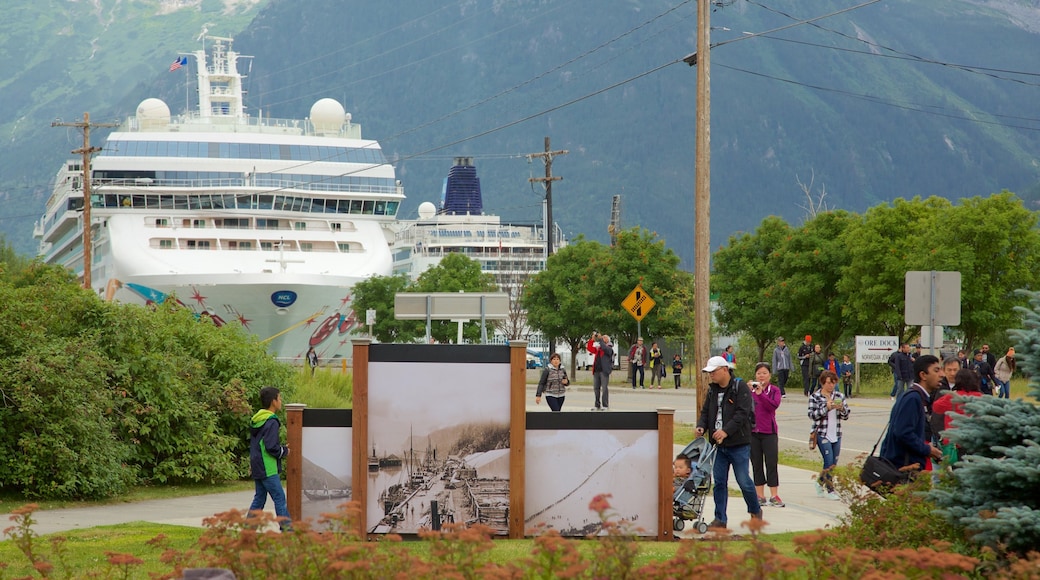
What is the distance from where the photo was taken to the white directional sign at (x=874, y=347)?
114 ft

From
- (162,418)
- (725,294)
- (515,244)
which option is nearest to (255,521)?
(162,418)

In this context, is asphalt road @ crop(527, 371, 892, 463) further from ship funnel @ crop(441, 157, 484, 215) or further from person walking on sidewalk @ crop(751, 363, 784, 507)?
ship funnel @ crop(441, 157, 484, 215)

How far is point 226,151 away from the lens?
199ft

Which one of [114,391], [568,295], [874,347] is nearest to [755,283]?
[568,295]

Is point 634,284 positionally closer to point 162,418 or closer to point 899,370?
point 899,370

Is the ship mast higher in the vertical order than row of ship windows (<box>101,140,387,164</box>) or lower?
higher

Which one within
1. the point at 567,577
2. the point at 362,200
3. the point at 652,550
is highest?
the point at 362,200

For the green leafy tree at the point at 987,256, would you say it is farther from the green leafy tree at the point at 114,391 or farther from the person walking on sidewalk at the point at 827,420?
the green leafy tree at the point at 114,391

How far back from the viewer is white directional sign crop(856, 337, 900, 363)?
34875 millimetres

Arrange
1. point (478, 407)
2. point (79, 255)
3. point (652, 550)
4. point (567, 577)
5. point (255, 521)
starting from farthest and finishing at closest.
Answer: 1. point (79, 255)
2. point (478, 407)
3. point (652, 550)
4. point (255, 521)
5. point (567, 577)

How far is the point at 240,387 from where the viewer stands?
16.3 metres

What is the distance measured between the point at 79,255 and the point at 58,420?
179 feet

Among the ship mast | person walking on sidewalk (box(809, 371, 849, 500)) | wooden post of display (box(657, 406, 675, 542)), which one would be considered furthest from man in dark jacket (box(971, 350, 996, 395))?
the ship mast

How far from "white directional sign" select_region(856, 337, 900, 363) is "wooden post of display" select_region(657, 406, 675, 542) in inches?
1001
